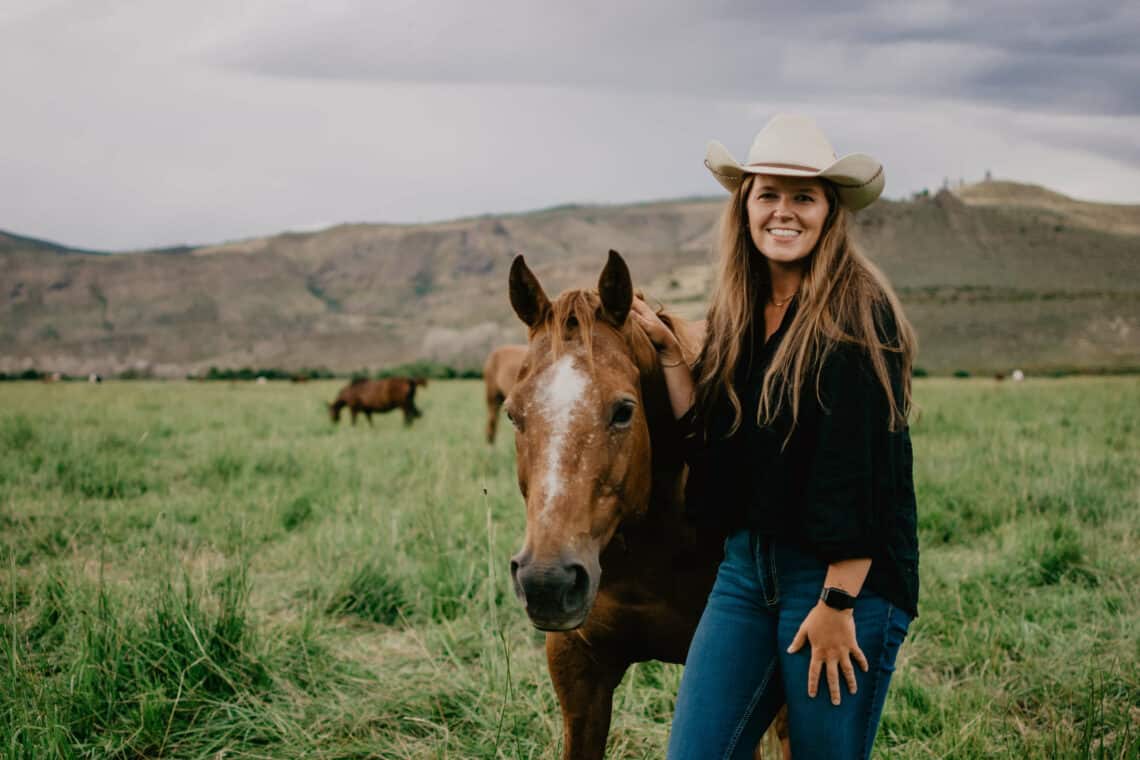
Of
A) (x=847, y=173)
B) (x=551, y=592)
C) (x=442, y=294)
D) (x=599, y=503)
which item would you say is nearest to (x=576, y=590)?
(x=551, y=592)

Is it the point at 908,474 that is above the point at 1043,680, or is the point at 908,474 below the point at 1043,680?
above

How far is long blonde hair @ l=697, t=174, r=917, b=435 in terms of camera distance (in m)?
1.81

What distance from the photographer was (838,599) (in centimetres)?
169

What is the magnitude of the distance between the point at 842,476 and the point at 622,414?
1.98 feet

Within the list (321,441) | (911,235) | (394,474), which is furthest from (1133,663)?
(911,235)

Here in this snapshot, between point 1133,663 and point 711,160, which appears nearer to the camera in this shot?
point 711,160

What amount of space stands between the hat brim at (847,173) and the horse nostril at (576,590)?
1.20m

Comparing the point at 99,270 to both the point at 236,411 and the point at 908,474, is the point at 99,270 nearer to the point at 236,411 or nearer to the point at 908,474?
the point at 236,411

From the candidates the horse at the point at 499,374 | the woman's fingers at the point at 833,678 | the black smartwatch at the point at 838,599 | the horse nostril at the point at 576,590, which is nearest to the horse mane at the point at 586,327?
the horse nostril at the point at 576,590

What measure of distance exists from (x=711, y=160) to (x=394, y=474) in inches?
286

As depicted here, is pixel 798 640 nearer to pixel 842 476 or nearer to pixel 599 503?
pixel 842 476

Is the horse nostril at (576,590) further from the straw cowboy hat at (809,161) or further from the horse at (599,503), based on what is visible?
the straw cowboy hat at (809,161)

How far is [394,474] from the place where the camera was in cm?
889

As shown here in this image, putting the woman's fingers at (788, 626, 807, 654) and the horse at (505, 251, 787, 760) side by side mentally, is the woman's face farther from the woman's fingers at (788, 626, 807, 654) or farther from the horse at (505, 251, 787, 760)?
the woman's fingers at (788, 626, 807, 654)
